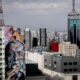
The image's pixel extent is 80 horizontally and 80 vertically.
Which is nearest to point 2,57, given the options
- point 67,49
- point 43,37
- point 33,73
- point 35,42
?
point 33,73

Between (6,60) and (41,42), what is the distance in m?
28.6

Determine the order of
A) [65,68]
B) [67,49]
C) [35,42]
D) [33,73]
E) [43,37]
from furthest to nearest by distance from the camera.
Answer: [43,37] → [35,42] → [67,49] → [65,68] → [33,73]

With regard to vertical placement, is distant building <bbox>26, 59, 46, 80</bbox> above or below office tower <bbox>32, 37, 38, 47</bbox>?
below

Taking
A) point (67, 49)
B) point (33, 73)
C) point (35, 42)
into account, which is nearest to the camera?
point (33, 73)

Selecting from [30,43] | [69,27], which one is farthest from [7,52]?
[69,27]

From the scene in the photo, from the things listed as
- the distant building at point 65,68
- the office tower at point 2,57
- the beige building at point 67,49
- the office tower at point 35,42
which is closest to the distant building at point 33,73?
the distant building at point 65,68

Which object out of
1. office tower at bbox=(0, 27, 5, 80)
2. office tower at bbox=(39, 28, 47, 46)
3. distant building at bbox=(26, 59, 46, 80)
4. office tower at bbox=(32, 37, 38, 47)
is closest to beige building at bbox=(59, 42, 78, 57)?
office tower at bbox=(32, 37, 38, 47)

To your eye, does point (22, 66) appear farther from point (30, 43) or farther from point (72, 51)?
point (30, 43)

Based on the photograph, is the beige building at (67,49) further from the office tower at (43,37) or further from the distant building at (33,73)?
the distant building at (33,73)

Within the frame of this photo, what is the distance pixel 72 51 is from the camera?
34.7 m

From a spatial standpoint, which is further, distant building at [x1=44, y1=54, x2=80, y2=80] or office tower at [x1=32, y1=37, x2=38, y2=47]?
office tower at [x1=32, y1=37, x2=38, y2=47]

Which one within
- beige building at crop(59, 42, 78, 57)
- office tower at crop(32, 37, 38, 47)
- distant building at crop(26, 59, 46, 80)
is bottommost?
distant building at crop(26, 59, 46, 80)

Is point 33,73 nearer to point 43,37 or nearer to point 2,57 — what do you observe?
point 2,57

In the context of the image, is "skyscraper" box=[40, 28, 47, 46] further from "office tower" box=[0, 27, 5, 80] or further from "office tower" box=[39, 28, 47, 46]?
"office tower" box=[0, 27, 5, 80]
